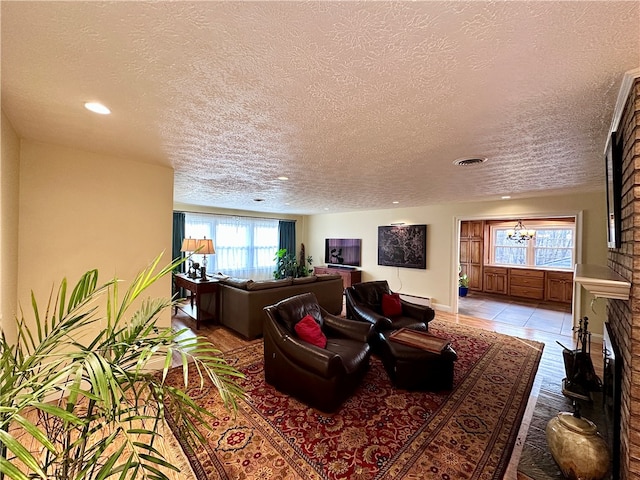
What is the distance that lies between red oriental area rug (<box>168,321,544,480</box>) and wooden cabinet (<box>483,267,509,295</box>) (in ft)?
15.4

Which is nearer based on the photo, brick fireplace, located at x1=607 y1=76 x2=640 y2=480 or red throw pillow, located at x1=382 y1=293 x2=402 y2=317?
brick fireplace, located at x1=607 y1=76 x2=640 y2=480

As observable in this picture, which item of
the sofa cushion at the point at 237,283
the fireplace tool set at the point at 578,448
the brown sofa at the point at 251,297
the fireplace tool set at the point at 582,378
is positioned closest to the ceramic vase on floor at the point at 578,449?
the fireplace tool set at the point at 578,448

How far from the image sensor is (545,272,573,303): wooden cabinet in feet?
20.0

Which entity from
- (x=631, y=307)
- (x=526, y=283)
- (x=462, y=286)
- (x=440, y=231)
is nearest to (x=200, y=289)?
(x=631, y=307)

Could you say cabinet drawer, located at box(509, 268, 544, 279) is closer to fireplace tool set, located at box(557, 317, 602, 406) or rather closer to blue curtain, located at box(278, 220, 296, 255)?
fireplace tool set, located at box(557, 317, 602, 406)

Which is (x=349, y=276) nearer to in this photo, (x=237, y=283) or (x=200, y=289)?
(x=237, y=283)

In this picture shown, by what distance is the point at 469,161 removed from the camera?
2.56 metres

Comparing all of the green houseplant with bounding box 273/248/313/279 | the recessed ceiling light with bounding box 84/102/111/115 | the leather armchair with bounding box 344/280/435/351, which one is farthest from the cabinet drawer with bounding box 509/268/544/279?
the recessed ceiling light with bounding box 84/102/111/115

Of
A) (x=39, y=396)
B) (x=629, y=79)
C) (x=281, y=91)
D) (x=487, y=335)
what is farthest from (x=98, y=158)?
(x=487, y=335)

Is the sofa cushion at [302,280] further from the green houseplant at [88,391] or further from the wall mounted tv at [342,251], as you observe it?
the green houseplant at [88,391]

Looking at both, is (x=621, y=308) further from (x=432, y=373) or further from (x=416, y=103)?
(x=416, y=103)

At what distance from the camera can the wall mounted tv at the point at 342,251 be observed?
716cm

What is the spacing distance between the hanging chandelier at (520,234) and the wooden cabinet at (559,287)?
98 centimetres

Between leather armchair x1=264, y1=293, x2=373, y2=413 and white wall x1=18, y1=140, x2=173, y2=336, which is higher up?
white wall x1=18, y1=140, x2=173, y2=336
